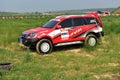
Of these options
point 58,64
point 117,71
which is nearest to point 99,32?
point 58,64

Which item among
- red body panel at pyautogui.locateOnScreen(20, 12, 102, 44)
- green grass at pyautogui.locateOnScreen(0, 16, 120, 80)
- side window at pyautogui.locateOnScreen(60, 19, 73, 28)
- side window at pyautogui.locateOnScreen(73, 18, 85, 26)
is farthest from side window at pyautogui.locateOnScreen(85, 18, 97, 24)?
green grass at pyautogui.locateOnScreen(0, 16, 120, 80)

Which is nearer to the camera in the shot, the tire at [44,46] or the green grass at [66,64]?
the green grass at [66,64]

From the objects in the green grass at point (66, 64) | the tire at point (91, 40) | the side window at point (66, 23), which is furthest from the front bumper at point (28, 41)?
the tire at point (91, 40)

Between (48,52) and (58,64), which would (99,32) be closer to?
(48,52)

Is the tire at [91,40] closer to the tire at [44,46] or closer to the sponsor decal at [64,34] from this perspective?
the sponsor decal at [64,34]

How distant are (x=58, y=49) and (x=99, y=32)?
2.50m

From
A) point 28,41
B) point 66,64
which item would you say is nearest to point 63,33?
point 28,41

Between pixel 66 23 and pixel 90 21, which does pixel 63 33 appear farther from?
pixel 90 21

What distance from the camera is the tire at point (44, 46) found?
15873 millimetres

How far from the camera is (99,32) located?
17.9 m

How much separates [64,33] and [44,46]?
1325 millimetres

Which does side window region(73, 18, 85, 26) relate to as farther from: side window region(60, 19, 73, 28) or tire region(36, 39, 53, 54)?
tire region(36, 39, 53, 54)

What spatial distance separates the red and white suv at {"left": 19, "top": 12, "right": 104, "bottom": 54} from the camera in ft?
52.5

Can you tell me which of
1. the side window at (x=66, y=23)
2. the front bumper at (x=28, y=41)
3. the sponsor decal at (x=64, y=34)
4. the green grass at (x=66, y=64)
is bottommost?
the green grass at (x=66, y=64)
